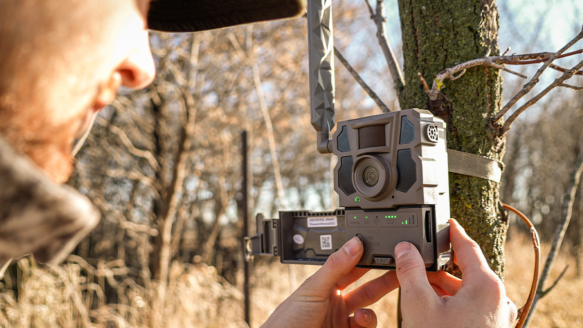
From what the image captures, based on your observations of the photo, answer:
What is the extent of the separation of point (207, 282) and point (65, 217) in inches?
153

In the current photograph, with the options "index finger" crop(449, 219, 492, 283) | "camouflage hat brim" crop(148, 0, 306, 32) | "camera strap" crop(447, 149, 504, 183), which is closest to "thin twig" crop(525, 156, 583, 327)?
"camera strap" crop(447, 149, 504, 183)

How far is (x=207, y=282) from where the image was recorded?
4.20 metres

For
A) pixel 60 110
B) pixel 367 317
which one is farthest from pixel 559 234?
pixel 60 110

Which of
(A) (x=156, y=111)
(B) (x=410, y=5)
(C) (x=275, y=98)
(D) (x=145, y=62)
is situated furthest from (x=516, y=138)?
(D) (x=145, y=62)

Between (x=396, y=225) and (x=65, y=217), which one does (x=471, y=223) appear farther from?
(x=65, y=217)

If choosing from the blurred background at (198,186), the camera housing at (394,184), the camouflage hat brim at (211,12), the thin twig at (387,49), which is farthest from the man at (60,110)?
the blurred background at (198,186)

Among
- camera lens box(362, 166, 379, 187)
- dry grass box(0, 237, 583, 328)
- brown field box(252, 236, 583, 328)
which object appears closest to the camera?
camera lens box(362, 166, 379, 187)

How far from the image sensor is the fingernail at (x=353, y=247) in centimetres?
100

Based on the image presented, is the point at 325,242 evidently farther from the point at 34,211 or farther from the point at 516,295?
the point at 516,295

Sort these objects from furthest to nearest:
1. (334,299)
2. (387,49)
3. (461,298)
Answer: (387,49) → (334,299) → (461,298)

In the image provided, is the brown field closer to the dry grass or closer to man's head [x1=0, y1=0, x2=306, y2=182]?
the dry grass

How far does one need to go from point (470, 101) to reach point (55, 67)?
1022mm

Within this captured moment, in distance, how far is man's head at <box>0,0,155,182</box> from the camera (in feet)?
1.75

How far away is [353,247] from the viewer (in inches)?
39.3
